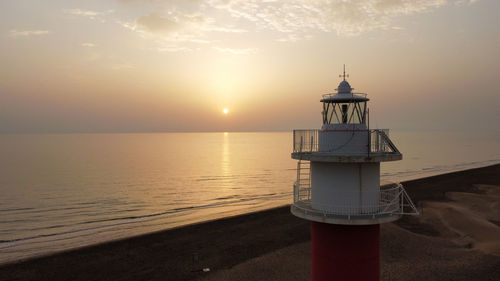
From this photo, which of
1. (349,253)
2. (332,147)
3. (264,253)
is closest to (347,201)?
(349,253)

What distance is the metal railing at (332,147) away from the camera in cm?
750

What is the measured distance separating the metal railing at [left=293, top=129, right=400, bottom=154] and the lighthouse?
0.02m

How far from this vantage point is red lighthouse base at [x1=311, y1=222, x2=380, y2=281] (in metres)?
7.17


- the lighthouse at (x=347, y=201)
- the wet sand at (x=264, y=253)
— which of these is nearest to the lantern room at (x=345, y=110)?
the lighthouse at (x=347, y=201)

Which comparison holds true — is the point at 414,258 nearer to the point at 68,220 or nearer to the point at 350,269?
the point at 350,269

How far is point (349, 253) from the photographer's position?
717 cm

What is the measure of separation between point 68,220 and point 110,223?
13.6 feet

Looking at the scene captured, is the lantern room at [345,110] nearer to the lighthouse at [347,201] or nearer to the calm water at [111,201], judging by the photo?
the lighthouse at [347,201]

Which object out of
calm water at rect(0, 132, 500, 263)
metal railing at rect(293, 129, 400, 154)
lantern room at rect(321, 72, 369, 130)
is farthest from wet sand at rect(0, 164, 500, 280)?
lantern room at rect(321, 72, 369, 130)

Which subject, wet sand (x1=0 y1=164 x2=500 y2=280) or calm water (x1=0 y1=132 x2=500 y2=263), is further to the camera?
calm water (x1=0 y1=132 x2=500 y2=263)

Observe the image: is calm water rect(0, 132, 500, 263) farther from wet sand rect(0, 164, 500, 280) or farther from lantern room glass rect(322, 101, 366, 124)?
lantern room glass rect(322, 101, 366, 124)

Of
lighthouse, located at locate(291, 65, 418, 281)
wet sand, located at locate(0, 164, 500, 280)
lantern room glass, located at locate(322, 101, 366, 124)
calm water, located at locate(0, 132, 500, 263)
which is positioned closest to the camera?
lighthouse, located at locate(291, 65, 418, 281)

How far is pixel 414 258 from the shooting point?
58.9ft

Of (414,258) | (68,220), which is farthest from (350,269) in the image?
(68,220)
